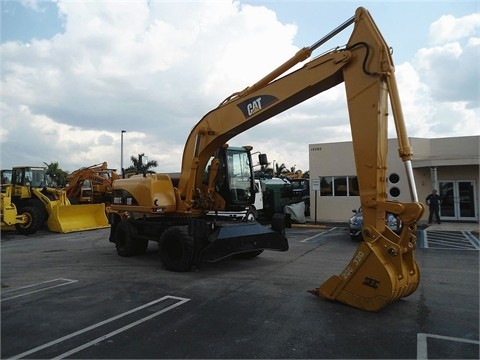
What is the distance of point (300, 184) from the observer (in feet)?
83.7

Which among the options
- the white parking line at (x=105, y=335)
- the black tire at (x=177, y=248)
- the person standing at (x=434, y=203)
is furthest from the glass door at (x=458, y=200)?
the white parking line at (x=105, y=335)

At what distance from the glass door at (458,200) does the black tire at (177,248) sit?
15689mm

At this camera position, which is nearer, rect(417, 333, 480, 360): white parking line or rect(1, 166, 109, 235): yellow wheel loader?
rect(417, 333, 480, 360): white parking line

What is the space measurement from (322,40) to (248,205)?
14.1ft

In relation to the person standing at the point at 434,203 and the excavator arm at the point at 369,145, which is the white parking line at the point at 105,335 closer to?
the excavator arm at the point at 369,145

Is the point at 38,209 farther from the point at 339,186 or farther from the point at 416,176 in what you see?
the point at 416,176

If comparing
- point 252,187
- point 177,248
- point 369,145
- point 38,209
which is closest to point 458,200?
point 252,187

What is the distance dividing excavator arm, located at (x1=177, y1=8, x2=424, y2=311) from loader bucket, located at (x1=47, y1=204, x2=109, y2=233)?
499 inches

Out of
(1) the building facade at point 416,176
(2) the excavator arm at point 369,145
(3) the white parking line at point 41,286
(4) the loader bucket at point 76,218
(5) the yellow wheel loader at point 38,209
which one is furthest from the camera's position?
(1) the building facade at point 416,176

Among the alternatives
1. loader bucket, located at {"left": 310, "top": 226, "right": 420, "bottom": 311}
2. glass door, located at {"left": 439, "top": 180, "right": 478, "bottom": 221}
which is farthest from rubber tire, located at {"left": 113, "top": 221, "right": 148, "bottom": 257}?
glass door, located at {"left": 439, "top": 180, "right": 478, "bottom": 221}

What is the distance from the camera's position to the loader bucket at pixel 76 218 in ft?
54.3

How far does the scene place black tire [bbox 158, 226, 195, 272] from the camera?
812 cm

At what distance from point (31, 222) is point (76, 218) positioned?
1.93 m

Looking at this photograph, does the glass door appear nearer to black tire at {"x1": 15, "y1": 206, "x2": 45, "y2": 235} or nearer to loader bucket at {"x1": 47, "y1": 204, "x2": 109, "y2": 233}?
loader bucket at {"x1": 47, "y1": 204, "x2": 109, "y2": 233}
